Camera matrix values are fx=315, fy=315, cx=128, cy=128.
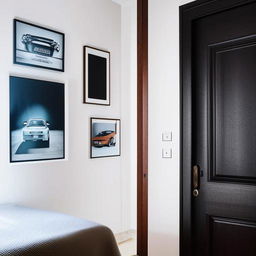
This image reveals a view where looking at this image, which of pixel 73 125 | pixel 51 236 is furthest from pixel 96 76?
pixel 51 236

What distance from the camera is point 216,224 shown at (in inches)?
84.5

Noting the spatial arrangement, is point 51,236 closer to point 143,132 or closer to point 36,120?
Result: point 143,132

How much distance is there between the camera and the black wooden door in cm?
200

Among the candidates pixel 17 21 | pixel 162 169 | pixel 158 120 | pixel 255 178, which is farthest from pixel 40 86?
pixel 255 178

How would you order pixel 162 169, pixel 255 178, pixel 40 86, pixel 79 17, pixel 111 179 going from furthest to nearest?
pixel 111 179 → pixel 79 17 → pixel 40 86 → pixel 162 169 → pixel 255 178

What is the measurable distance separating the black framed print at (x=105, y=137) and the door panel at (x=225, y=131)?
140cm

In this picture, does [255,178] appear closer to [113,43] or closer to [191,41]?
[191,41]

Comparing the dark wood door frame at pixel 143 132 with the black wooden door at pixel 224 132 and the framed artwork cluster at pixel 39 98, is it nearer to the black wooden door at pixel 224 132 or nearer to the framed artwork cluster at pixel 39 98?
the black wooden door at pixel 224 132

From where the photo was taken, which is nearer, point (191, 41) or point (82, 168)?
point (191, 41)

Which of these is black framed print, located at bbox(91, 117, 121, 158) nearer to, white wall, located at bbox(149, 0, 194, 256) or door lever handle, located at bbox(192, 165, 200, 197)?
white wall, located at bbox(149, 0, 194, 256)

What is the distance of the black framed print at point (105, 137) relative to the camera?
338 cm

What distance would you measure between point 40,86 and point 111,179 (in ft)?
4.50

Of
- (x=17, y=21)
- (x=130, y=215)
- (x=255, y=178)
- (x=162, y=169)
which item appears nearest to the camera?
(x=255, y=178)

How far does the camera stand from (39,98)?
283 cm
